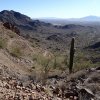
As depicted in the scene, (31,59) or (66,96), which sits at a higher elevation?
(66,96)

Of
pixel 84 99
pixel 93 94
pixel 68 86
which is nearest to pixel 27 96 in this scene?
pixel 84 99

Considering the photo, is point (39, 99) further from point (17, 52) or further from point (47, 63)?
point (17, 52)

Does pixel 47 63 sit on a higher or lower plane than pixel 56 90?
lower

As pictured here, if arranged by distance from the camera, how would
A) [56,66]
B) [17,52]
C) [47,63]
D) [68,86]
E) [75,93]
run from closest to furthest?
1. [75,93]
2. [68,86]
3. [47,63]
4. [56,66]
5. [17,52]

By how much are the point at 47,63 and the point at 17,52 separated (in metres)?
6.07

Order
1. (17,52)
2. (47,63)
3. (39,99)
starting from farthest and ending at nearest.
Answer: (17,52) → (47,63) → (39,99)

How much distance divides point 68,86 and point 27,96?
2909mm

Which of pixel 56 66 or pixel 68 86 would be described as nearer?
pixel 68 86

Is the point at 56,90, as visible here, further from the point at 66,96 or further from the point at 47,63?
the point at 47,63

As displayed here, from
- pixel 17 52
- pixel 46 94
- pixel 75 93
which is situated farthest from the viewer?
pixel 17 52

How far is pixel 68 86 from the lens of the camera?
1008 centimetres

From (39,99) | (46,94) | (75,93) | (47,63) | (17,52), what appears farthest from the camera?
(17,52)

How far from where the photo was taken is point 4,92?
7.62 metres

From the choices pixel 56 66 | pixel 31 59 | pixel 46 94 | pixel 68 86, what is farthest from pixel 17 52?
pixel 46 94
